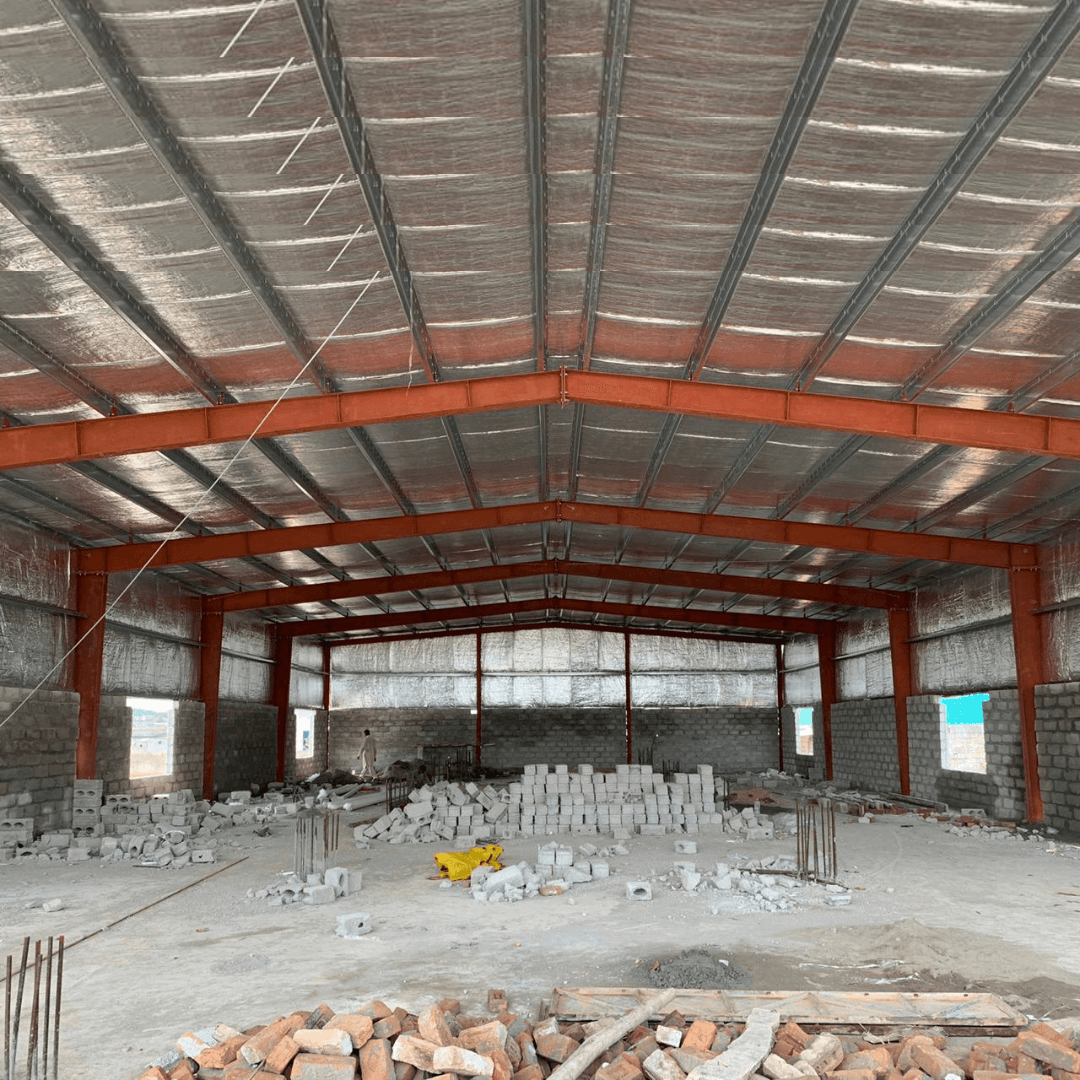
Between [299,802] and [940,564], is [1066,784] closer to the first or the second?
[940,564]

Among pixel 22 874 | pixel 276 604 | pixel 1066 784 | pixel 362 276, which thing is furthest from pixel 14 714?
pixel 1066 784

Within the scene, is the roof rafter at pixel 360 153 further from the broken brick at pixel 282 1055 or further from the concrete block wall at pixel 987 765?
the concrete block wall at pixel 987 765

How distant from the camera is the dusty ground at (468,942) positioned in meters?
8.52

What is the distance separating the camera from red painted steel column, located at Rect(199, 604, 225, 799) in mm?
27375

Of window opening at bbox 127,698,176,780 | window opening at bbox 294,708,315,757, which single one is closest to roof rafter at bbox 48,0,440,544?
window opening at bbox 127,698,176,780

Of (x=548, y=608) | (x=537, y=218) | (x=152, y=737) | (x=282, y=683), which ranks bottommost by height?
(x=152, y=737)

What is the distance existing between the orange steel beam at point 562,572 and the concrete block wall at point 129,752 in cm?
338

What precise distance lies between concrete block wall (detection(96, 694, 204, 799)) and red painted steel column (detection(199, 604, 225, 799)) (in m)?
0.17

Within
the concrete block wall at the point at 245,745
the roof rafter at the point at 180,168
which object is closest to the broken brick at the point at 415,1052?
the roof rafter at the point at 180,168

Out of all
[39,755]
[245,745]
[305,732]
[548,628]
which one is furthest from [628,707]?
[39,755]

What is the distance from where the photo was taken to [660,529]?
827 inches

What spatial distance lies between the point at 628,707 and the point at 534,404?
25.7 m

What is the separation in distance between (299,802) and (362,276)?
2091 centimetres

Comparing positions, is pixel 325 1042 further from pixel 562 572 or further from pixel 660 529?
pixel 562 572
